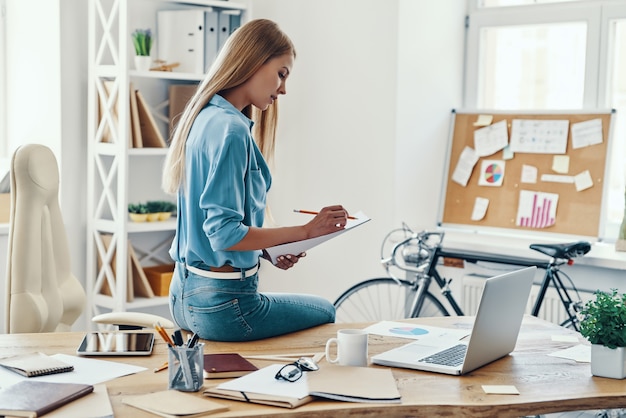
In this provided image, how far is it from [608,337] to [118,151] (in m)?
2.31

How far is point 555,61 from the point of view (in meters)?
4.08

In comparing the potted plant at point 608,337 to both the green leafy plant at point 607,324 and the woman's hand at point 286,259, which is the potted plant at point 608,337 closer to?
the green leafy plant at point 607,324

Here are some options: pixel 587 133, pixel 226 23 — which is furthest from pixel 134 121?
pixel 587 133

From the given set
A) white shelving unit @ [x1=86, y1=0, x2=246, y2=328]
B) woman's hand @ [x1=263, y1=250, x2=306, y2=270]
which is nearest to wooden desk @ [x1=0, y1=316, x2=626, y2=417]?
woman's hand @ [x1=263, y1=250, x2=306, y2=270]

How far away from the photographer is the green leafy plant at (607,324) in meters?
1.99

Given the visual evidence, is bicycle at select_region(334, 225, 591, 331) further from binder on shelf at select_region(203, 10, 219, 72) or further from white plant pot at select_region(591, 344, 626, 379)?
binder on shelf at select_region(203, 10, 219, 72)

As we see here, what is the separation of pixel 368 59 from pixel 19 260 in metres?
2.01

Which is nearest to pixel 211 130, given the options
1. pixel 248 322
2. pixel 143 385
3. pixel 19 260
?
pixel 248 322

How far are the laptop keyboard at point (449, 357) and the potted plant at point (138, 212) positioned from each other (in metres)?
1.99

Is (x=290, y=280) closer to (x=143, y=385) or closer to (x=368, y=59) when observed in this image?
(x=368, y=59)

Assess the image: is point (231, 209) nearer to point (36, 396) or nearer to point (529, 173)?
point (36, 396)

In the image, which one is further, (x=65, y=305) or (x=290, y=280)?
(x=290, y=280)

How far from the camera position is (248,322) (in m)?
2.27

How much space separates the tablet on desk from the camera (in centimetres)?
209
